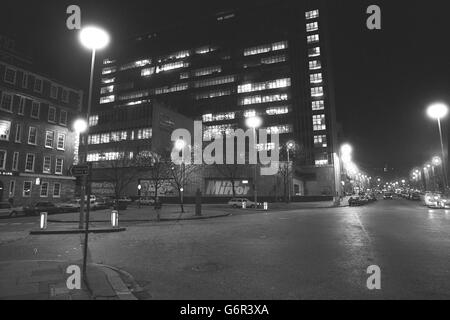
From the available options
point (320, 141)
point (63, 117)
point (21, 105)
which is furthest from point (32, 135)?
point (320, 141)

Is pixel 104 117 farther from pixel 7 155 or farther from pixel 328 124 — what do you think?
pixel 328 124

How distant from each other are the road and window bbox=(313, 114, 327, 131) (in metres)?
79.3

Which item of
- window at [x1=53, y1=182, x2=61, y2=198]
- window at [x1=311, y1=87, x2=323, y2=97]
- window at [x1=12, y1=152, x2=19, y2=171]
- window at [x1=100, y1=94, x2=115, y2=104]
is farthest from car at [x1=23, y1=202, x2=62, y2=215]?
window at [x1=100, y1=94, x2=115, y2=104]

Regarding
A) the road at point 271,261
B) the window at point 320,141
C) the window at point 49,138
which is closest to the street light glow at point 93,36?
the road at point 271,261

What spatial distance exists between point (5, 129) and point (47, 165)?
6987mm

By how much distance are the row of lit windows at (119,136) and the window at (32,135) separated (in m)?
33.8

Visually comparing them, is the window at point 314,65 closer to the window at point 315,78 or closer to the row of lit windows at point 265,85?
the window at point 315,78

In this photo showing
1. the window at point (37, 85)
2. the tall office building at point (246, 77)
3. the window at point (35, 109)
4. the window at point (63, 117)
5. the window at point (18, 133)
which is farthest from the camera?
the tall office building at point (246, 77)

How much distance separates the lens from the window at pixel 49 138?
142 ft

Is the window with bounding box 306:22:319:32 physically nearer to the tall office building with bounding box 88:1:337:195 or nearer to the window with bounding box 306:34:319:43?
the tall office building with bounding box 88:1:337:195

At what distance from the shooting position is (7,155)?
38.4 metres

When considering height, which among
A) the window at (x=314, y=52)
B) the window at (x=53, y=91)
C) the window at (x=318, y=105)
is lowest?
the window at (x=53, y=91)

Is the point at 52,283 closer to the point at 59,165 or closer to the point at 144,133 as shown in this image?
the point at 59,165
